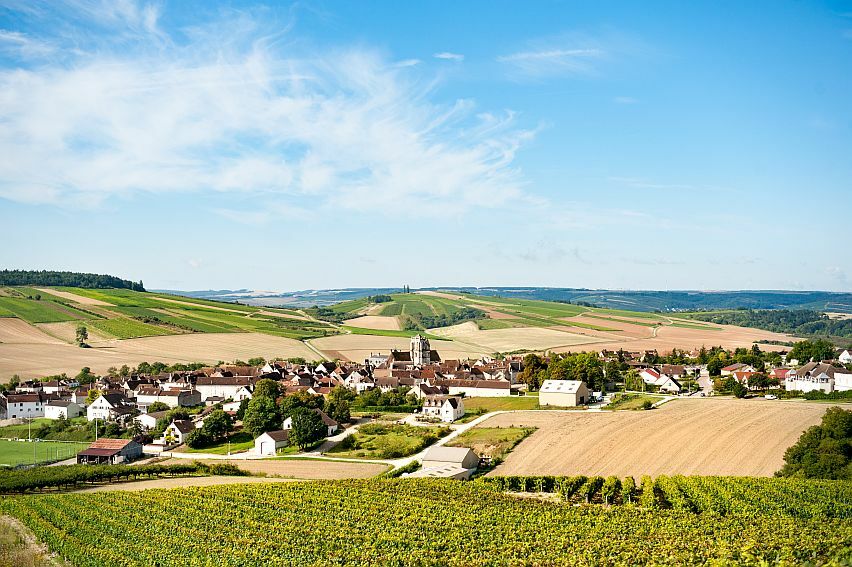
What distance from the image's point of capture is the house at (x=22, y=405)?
254 feet

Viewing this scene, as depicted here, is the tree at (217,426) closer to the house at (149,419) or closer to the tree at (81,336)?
the house at (149,419)

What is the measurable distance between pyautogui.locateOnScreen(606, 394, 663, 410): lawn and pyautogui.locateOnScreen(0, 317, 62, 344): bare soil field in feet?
303

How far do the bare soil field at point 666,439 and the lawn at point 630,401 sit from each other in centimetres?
362

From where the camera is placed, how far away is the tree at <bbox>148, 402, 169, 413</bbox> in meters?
77.5

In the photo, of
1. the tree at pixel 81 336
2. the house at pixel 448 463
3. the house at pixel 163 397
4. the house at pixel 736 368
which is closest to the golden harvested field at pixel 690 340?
the house at pixel 736 368

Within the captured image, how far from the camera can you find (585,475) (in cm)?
4547

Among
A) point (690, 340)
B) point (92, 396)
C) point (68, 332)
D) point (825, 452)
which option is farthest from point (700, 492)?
point (68, 332)

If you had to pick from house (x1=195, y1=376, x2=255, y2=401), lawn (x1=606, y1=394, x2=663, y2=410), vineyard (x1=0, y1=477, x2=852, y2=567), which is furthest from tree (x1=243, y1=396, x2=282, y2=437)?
lawn (x1=606, y1=394, x2=663, y2=410)

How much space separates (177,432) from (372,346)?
67461mm

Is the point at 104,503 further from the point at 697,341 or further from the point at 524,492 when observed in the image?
the point at 697,341

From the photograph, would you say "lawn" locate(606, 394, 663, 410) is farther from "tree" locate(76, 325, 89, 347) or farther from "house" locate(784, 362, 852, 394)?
"tree" locate(76, 325, 89, 347)

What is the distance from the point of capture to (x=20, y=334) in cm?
11694

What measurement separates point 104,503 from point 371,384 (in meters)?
50.3

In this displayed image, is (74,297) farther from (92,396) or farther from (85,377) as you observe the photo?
(92,396)
